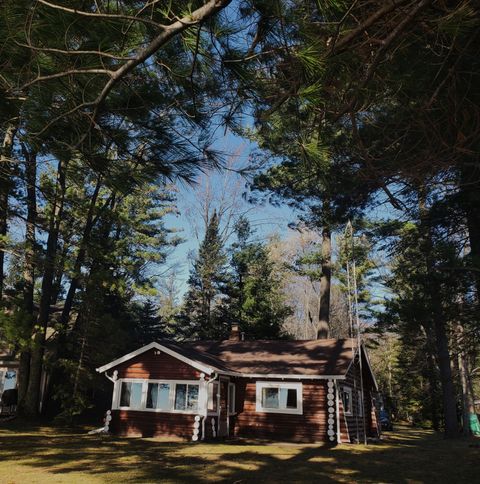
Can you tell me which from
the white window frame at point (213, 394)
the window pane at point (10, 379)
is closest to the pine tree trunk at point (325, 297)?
the white window frame at point (213, 394)

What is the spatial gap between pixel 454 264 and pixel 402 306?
114 inches

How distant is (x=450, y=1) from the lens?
4.52 meters

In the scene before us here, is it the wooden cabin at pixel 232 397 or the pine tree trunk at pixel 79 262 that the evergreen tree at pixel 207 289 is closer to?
the pine tree trunk at pixel 79 262

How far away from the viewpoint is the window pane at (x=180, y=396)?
14.9 meters

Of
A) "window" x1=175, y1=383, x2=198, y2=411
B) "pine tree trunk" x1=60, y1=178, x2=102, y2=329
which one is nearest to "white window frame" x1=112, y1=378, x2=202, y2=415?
"window" x1=175, y1=383, x2=198, y2=411

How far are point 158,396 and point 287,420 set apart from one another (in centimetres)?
436

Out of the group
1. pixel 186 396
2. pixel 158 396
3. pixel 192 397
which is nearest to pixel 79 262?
pixel 158 396

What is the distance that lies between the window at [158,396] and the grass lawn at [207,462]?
66.9 inches

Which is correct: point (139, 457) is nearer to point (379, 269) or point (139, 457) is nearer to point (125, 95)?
point (125, 95)

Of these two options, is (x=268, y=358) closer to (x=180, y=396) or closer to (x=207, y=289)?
(x=180, y=396)

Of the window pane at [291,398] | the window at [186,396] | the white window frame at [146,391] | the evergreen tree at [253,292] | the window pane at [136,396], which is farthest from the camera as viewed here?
the evergreen tree at [253,292]

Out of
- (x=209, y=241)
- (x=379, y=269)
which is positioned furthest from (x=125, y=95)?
(x=379, y=269)

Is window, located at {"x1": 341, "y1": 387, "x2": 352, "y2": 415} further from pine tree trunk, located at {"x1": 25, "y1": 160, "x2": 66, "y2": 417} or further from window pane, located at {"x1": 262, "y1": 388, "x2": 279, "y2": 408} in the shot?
pine tree trunk, located at {"x1": 25, "y1": 160, "x2": 66, "y2": 417}

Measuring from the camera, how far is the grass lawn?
762 centimetres
